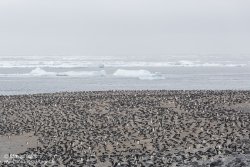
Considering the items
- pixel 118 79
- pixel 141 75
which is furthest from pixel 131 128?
pixel 141 75

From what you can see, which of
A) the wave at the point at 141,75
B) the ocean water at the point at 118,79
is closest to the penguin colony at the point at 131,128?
the ocean water at the point at 118,79

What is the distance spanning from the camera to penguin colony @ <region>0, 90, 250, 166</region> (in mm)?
19047

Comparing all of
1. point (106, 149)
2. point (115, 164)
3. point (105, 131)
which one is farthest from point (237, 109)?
point (115, 164)

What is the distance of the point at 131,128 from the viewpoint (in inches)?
968

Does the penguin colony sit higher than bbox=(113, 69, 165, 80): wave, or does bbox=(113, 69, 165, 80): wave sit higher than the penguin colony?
bbox=(113, 69, 165, 80): wave

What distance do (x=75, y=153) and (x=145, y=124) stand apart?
19.0 feet

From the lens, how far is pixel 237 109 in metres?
29.2

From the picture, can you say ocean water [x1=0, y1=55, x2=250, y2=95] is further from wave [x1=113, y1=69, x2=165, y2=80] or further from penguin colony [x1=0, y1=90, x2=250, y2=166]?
penguin colony [x1=0, y1=90, x2=250, y2=166]

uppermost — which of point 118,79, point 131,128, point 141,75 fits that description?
point 141,75

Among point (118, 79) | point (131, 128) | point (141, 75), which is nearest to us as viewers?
point (131, 128)

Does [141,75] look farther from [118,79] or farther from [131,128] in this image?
[131,128]

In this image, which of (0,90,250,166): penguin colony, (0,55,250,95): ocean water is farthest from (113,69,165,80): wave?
(0,90,250,166): penguin colony

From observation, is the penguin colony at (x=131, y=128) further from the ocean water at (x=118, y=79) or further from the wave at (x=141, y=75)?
the wave at (x=141, y=75)

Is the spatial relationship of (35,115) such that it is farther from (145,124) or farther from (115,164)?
(115,164)
